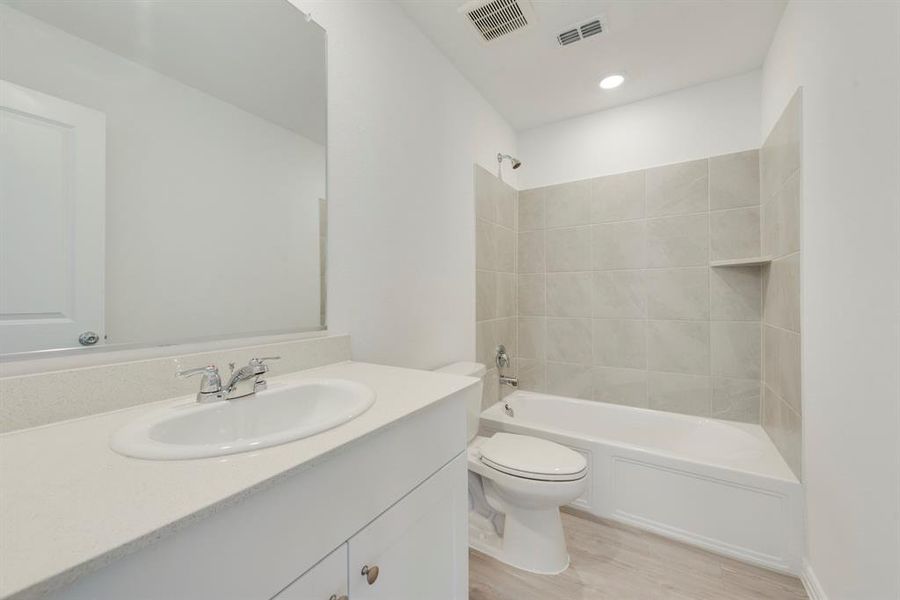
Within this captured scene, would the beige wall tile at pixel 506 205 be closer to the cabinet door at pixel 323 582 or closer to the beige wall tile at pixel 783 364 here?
the beige wall tile at pixel 783 364

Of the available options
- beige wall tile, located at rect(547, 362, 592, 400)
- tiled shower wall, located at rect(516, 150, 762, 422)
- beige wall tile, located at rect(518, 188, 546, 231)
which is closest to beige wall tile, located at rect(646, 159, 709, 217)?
tiled shower wall, located at rect(516, 150, 762, 422)

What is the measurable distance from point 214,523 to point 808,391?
192 centimetres

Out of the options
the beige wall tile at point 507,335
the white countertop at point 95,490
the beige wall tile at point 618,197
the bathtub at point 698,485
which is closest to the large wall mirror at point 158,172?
the white countertop at point 95,490

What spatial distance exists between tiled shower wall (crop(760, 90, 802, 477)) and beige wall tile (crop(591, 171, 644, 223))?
2.01 feet

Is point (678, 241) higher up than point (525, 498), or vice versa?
point (678, 241)

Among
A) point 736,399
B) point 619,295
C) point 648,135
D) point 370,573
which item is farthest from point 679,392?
point 370,573

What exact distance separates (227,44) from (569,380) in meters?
2.50

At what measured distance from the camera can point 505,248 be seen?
8.36 ft

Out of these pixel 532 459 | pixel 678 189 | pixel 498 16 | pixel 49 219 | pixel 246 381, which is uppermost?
pixel 498 16

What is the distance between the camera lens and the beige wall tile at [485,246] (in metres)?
2.20

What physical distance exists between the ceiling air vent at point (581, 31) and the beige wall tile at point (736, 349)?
5.66 feet

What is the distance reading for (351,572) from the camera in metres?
0.66

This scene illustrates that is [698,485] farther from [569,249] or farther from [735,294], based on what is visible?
[569,249]

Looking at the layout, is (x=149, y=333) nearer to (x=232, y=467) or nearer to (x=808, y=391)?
(x=232, y=467)
